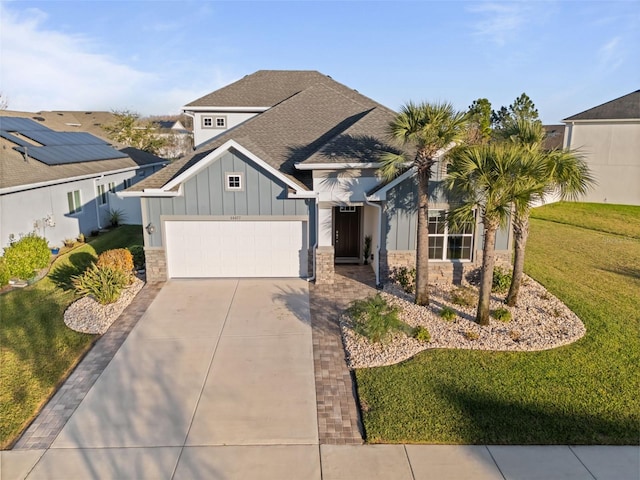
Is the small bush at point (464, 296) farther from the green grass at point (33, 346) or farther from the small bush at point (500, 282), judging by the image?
the green grass at point (33, 346)

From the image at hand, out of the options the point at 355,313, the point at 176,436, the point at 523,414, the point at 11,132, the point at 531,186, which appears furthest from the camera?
the point at 11,132

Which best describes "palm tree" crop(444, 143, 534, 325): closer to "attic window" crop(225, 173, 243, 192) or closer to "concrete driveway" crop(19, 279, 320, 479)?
"concrete driveway" crop(19, 279, 320, 479)

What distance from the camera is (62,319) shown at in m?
11.1

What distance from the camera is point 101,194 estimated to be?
69.6 feet

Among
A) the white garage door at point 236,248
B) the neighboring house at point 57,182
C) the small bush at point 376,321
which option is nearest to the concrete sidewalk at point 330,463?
the small bush at point 376,321

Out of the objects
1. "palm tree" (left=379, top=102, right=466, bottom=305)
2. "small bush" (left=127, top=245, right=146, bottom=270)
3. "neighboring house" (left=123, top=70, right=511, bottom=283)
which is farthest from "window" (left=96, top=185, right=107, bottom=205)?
"palm tree" (left=379, top=102, right=466, bottom=305)

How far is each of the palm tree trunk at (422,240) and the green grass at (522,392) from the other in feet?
8.00

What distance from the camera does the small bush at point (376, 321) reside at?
9438mm

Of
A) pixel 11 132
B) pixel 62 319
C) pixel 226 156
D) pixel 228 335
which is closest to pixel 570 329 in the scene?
pixel 228 335

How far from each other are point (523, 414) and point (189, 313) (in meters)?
8.07

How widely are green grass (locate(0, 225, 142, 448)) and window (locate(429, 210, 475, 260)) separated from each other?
9.63 meters

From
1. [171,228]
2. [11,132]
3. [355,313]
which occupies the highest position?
[11,132]

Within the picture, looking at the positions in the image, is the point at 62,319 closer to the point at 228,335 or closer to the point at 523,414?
the point at 228,335

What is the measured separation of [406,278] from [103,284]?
8491 millimetres
